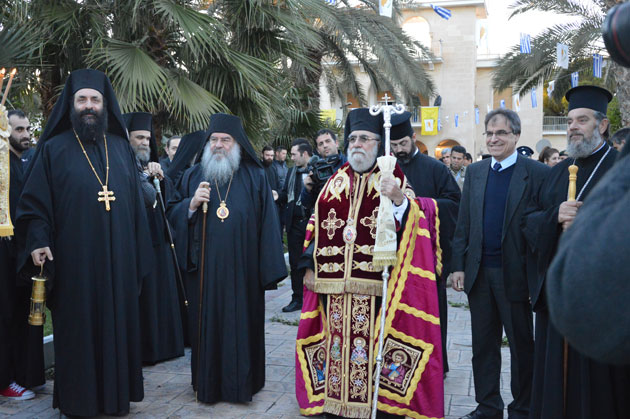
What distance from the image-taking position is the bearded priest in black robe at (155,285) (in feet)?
19.5

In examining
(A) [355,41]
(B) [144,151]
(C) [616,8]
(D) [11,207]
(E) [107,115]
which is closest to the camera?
(C) [616,8]

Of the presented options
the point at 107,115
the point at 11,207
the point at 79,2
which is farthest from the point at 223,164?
the point at 79,2

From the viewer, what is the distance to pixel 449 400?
4973 millimetres

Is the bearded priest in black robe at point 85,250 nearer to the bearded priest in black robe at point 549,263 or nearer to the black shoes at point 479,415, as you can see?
the black shoes at point 479,415

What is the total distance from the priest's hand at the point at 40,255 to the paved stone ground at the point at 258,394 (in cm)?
129

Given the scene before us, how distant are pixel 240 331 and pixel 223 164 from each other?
1.41 meters

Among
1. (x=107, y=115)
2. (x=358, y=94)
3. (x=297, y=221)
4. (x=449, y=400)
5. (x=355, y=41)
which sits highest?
(x=355, y=41)

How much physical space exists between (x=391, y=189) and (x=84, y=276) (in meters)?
2.28

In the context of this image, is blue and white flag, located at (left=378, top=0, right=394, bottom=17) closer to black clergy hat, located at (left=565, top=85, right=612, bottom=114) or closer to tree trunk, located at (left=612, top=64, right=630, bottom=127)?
tree trunk, located at (left=612, top=64, right=630, bottom=127)

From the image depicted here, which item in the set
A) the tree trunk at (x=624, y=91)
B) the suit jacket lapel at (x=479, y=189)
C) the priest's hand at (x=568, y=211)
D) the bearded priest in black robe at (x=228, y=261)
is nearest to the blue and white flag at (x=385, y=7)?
the tree trunk at (x=624, y=91)

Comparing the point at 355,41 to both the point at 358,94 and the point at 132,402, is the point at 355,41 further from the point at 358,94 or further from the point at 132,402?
the point at 132,402

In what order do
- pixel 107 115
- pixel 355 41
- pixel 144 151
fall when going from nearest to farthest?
pixel 107 115 → pixel 144 151 → pixel 355 41

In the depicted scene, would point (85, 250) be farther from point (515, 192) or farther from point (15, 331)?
point (515, 192)

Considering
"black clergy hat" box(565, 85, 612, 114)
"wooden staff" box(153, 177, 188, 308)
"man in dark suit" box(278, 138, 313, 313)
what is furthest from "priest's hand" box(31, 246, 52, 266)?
"man in dark suit" box(278, 138, 313, 313)
